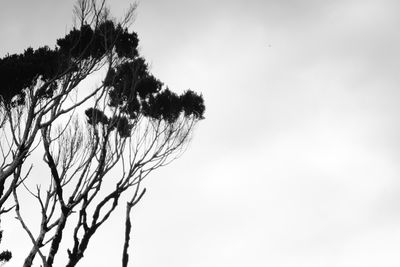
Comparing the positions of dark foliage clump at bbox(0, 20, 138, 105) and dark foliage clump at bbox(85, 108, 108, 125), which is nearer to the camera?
dark foliage clump at bbox(0, 20, 138, 105)

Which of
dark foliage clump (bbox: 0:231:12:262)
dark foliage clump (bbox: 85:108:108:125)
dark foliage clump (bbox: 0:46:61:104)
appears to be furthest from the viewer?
dark foliage clump (bbox: 0:231:12:262)

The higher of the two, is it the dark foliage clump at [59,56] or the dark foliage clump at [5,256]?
the dark foliage clump at [59,56]

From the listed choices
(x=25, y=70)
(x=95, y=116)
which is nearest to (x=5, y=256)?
(x=95, y=116)

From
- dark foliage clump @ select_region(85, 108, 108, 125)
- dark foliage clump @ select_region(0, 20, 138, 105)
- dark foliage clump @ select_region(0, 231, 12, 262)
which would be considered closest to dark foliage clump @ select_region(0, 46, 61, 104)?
dark foliage clump @ select_region(0, 20, 138, 105)

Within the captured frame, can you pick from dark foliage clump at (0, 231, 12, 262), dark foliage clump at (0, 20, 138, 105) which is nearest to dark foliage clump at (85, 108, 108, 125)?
dark foliage clump at (0, 20, 138, 105)

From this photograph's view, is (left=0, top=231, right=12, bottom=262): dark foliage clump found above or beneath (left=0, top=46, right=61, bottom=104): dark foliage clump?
beneath

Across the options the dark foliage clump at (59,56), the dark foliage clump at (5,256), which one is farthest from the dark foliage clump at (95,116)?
the dark foliage clump at (5,256)

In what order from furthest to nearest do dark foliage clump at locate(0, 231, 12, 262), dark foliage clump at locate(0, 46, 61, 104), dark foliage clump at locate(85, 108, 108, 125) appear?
dark foliage clump at locate(0, 231, 12, 262)
dark foliage clump at locate(85, 108, 108, 125)
dark foliage clump at locate(0, 46, 61, 104)

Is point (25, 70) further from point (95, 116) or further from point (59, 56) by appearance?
point (95, 116)

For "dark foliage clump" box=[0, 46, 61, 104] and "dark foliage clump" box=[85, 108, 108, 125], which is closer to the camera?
"dark foliage clump" box=[0, 46, 61, 104]

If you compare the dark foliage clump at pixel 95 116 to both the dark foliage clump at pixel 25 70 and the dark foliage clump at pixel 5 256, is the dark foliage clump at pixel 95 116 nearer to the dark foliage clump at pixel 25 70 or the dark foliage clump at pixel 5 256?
the dark foliage clump at pixel 25 70

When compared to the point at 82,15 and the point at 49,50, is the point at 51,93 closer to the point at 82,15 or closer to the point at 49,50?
the point at 49,50

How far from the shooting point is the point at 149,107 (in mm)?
8906

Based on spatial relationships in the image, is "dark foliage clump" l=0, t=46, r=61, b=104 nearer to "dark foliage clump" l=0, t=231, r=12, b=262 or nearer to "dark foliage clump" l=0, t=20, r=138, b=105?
"dark foliage clump" l=0, t=20, r=138, b=105
